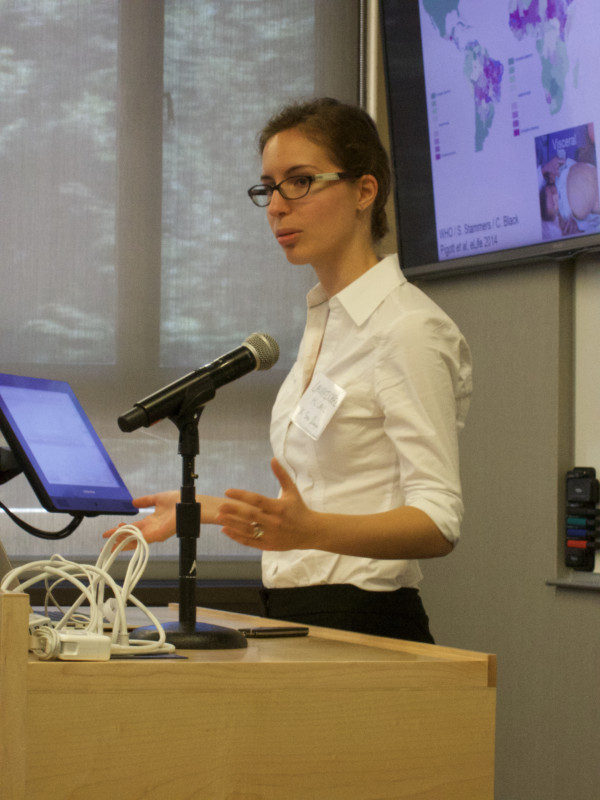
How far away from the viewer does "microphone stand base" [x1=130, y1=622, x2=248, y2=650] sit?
1.12 meters

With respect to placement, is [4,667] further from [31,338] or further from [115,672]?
[31,338]

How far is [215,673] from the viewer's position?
98 centimetres

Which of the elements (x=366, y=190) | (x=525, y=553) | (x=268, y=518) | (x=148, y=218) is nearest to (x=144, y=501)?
(x=268, y=518)

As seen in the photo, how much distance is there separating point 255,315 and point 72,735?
2442mm

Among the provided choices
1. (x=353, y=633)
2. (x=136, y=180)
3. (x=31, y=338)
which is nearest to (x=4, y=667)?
(x=353, y=633)

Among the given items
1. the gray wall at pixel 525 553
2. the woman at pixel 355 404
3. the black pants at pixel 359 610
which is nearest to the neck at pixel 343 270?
the woman at pixel 355 404

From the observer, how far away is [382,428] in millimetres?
1499

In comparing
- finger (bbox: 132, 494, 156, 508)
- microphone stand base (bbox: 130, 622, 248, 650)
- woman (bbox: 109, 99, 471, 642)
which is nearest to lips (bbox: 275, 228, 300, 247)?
woman (bbox: 109, 99, 471, 642)

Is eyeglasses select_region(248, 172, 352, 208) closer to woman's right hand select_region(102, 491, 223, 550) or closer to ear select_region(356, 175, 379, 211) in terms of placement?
ear select_region(356, 175, 379, 211)

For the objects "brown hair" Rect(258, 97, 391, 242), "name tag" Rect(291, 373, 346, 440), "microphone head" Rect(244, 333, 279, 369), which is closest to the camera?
"microphone head" Rect(244, 333, 279, 369)

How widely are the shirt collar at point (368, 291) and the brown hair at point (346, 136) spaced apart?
0.45ft

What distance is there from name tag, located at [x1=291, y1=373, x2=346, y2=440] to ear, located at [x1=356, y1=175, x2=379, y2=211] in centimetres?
31

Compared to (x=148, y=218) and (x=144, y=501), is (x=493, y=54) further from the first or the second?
(x=144, y=501)

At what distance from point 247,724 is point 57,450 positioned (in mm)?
535
